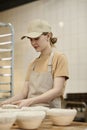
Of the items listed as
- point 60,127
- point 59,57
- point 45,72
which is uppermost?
point 59,57

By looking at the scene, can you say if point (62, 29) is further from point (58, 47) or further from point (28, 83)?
point (28, 83)

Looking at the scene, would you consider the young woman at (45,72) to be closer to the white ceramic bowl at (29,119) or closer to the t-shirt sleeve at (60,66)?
the t-shirt sleeve at (60,66)

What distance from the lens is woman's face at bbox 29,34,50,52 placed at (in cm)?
225

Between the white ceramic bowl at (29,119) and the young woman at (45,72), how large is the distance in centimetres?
A: 57

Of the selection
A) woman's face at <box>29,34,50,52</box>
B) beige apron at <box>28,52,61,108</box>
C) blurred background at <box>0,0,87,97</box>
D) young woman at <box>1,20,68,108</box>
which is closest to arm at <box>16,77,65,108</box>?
young woman at <box>1,20,68,108</box>

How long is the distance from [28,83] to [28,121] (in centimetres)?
103

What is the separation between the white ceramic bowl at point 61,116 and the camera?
152 centimetres

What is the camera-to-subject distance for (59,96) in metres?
2.17

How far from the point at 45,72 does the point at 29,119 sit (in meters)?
0.89

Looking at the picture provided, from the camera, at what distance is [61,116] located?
154 centimetres

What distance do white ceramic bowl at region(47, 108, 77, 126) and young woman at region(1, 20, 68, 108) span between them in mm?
462

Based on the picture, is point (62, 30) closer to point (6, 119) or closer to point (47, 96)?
point (47, 96)

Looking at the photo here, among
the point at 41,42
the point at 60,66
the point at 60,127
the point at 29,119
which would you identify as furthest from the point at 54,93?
the point at 29,119

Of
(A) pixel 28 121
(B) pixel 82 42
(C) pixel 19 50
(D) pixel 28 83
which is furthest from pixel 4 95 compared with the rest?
(A) pixel 28 121
